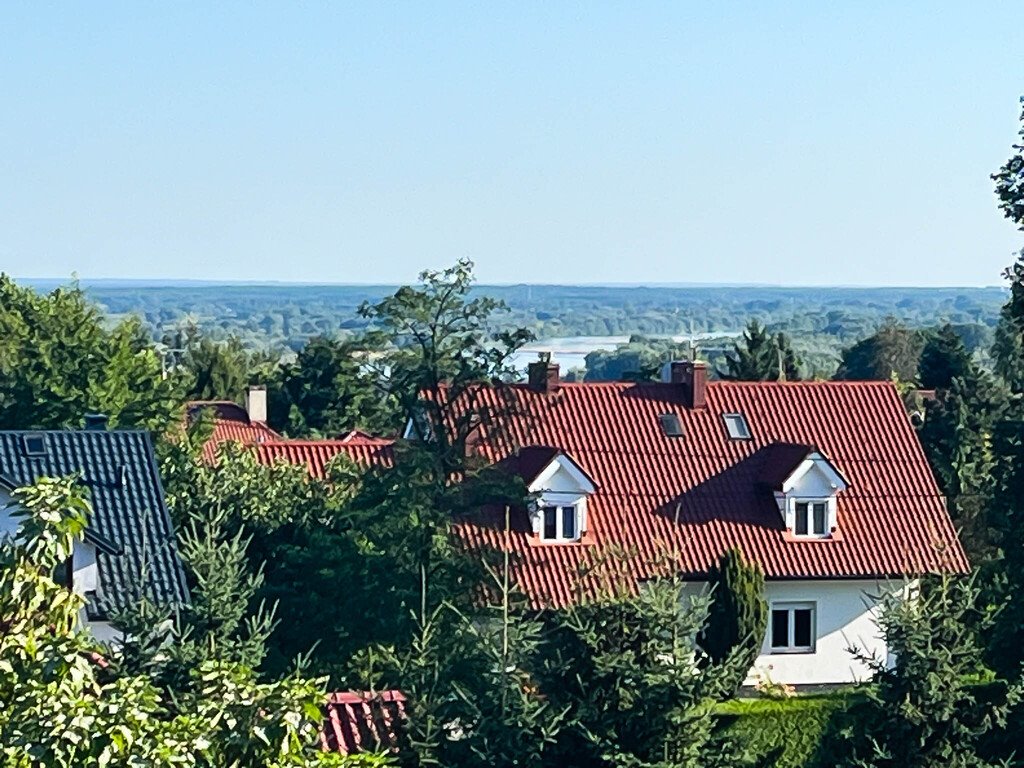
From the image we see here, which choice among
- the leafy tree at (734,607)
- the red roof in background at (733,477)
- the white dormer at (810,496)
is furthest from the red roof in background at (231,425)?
the leafy tree at (734,607)

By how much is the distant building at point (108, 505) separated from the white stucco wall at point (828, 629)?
12358 millimetres

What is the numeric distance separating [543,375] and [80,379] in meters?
9.98

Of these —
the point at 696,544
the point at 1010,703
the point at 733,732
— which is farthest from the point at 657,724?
the point at 696,544

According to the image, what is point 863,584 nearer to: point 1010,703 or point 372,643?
point 372,643

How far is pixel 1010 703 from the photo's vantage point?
2392 centimetres

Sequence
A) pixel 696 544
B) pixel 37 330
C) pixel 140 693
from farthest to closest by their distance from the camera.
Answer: pixel 37 330 < pixel 696 544 < pixel 140 693

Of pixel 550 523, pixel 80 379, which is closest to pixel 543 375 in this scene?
pixel 550 523

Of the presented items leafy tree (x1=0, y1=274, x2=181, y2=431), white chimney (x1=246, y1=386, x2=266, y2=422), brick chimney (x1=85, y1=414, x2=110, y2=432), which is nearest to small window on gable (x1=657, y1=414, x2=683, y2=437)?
leafy tree (x1=0, y1=274, x2=181, y2=431)

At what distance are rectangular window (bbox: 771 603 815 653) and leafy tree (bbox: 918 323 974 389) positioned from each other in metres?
29.7

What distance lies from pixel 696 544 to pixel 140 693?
27.2 meters

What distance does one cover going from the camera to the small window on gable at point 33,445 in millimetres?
32688

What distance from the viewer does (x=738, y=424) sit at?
42.9 metres

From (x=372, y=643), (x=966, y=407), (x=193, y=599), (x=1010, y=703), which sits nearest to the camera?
(x=1010, y=703)

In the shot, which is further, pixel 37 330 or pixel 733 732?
pixel 37 330
